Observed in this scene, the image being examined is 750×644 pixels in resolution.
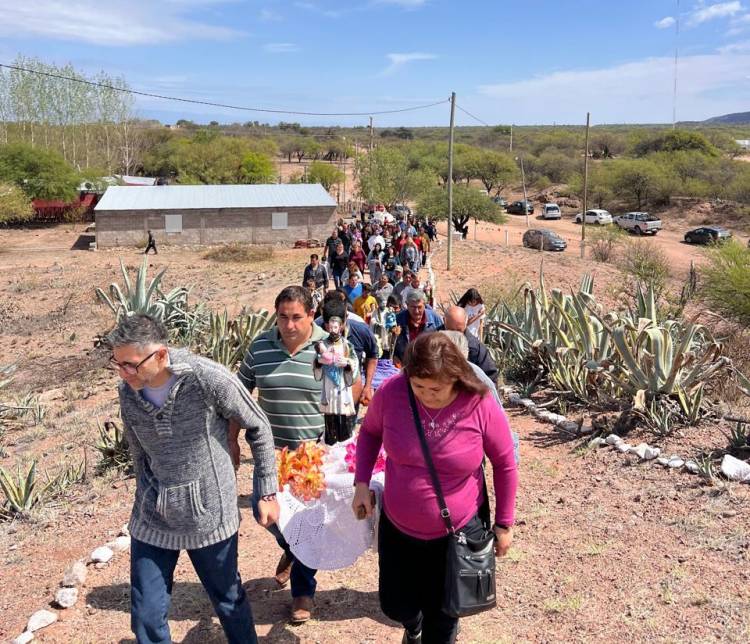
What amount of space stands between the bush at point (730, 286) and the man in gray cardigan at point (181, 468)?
38.7 feet

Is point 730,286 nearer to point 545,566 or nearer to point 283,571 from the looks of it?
point 545,566

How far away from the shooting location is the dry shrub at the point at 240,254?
1051 inches

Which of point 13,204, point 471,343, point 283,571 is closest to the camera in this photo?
point 283,571

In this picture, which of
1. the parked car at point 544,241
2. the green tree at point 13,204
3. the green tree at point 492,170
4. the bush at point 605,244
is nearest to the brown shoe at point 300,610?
the bush at point 605,244

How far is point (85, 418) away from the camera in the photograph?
878 cm

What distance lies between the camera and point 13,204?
3556 centimetres

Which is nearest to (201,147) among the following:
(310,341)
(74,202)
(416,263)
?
(74,202)

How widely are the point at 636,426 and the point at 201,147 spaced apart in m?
55.6

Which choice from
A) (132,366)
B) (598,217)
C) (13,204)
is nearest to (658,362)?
(132,366)

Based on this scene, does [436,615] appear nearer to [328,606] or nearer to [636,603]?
[328,606]

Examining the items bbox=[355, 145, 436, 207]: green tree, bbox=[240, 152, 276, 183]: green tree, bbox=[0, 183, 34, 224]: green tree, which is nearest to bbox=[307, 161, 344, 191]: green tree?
bbox=[240, 152, 276, 183]: green tree

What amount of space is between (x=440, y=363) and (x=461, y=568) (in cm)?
81

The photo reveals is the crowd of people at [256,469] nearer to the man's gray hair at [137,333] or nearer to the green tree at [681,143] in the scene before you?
the man's gray hair at [137,333]

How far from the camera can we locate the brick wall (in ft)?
98.8
